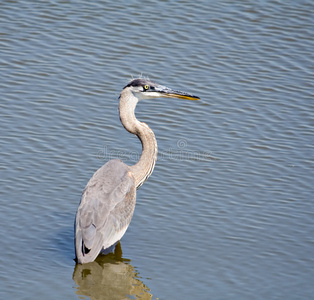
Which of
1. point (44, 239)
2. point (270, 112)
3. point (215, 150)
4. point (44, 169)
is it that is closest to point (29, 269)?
point (44, 239)

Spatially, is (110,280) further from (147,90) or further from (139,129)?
(147,90)

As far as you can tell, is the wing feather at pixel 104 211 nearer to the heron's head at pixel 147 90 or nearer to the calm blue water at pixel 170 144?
the calm blue water at pixel 170 144

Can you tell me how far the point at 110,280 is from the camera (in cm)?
694

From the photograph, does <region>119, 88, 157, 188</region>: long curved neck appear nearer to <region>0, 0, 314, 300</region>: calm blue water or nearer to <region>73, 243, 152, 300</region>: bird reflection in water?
<region>0, 0, 314, 300</region>: calm blue water

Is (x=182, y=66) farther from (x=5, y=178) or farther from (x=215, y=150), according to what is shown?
(x=5, y=178)

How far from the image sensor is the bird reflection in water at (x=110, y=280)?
6.68 metres

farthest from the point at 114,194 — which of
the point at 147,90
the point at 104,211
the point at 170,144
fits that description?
the point at 170,144

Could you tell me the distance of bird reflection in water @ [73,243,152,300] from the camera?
668cm

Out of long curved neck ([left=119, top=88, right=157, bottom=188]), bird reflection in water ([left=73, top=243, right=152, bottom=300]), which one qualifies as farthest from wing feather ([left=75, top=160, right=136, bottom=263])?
long curved neck ([left=119, top=88, right=157, bottom=188])

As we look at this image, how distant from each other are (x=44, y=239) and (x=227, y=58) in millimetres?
5548

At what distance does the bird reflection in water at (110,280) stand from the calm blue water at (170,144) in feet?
0.06

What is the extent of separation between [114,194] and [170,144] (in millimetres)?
2197

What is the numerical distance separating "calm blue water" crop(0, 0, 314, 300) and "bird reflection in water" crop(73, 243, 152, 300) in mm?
18

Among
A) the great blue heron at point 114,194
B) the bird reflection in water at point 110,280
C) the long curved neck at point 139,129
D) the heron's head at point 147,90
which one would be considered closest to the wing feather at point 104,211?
the great blue heron at point 114,194
